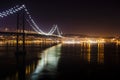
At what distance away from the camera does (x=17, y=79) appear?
16.1 m

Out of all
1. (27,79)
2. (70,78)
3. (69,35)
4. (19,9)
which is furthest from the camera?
(69,35)

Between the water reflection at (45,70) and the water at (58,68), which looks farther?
the water at (58,68)

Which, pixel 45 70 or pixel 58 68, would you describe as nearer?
pixel 45 70

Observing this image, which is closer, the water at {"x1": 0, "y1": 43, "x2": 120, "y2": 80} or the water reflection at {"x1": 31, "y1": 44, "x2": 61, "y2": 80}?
the water reflection at {"x1": 31, "y1": 44, "x2": 61, "y2": 80}

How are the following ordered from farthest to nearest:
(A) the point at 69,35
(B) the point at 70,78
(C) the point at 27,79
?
(A) the point at 69,35 → (B) the point at 70,78 → (C) the point at 27,79

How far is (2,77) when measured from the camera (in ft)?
56.2

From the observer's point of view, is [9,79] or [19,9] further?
[19,9]

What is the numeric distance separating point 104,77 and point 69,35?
113104 mm

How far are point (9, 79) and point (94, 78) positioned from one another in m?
4.84

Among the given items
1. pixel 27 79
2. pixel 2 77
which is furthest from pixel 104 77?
pixel 2 77

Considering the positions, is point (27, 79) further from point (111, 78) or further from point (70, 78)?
point (111, 78)

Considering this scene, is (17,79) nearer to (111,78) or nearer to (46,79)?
(46,79)

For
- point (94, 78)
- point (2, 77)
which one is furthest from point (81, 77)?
point (2, 77)

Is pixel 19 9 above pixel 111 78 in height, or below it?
above
